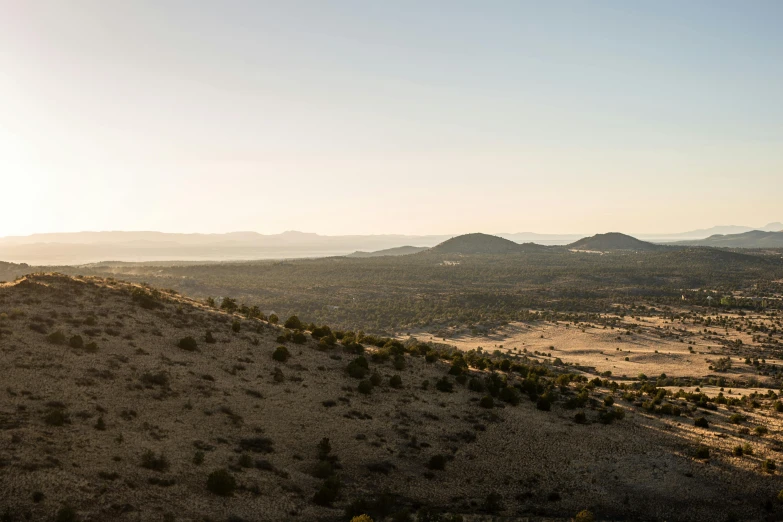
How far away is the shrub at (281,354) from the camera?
3450 centimetres

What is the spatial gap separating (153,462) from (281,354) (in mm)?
15547

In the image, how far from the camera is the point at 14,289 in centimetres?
3338

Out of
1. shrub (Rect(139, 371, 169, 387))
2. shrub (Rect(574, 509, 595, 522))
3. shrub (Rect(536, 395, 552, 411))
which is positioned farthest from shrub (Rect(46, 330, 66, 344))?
shrub (Rect(536, 395, 552, 411))

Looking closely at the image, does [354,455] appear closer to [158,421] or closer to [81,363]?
[158,421]

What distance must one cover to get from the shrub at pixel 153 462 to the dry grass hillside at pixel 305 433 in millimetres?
75

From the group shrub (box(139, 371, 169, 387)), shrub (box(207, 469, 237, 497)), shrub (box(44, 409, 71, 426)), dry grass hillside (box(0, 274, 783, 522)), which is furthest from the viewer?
shrub (box(139, 371, 169, 387))

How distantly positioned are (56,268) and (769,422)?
148995mm

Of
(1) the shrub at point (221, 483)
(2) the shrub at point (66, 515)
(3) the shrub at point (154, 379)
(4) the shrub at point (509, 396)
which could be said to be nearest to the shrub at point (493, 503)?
(1) the shrub at point (221, 483)

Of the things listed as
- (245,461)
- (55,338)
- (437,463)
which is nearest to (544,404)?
(437,463)

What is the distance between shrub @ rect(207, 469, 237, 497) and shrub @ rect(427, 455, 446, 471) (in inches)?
412

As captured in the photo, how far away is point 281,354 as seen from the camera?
1364 inches

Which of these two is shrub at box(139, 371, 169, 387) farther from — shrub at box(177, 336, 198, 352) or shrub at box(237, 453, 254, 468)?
shrub at box(237, 453, 254, 468)

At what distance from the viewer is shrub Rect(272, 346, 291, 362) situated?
34500 mm

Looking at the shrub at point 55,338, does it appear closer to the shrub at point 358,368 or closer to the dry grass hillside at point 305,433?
the dry grass hillside at point 305,433
